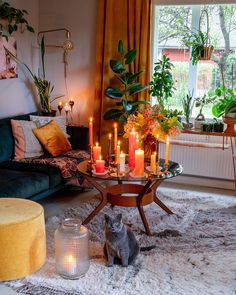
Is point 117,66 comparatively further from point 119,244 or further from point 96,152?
point 119,244

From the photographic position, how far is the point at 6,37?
4570 mm

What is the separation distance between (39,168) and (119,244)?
148cm

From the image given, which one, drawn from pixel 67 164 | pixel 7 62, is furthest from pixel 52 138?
pixel 7 62

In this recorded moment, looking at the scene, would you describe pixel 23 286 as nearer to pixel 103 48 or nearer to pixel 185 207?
pixel 185 207

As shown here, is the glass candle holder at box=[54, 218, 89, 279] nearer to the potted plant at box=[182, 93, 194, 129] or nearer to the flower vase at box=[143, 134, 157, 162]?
the flower vase at box=[143, 134, 157, 162]

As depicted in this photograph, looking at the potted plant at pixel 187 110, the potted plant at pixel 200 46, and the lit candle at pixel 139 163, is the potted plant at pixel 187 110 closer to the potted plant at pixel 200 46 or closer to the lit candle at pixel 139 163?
the potted plant at pixel 200 46

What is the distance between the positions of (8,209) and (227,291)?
4.87 ft

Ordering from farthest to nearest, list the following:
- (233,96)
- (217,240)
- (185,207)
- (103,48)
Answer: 1. (103,48)
2. (233,96)
3. (185,207)
4. (217,240)

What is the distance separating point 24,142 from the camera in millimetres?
4238

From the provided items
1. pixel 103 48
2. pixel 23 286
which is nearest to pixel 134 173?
pixel 23 286

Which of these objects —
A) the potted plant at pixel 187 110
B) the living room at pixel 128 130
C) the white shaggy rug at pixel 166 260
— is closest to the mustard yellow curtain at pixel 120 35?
the living room at pixel 128 130

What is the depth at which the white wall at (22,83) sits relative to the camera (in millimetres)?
4754

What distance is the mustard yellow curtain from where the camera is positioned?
473cm

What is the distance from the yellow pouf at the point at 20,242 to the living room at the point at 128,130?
34 mm
